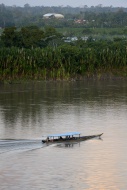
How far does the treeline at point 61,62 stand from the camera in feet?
132

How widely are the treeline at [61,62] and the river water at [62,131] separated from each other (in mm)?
1680

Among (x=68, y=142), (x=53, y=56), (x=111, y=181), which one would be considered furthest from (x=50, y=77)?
(x=111, y=181)

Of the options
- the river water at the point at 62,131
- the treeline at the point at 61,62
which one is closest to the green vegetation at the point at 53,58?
the treeline at the point at 61,62

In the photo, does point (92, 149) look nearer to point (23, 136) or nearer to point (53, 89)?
point (23, 136)

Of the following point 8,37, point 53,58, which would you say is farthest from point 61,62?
point 8,37

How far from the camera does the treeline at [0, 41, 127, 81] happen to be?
132 feet

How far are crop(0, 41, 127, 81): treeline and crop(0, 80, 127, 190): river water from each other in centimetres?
168

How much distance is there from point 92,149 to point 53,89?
14892 mm

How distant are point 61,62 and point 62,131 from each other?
15.8 m

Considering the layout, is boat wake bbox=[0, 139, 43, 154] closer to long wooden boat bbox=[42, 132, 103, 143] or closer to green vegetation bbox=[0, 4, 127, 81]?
long wooden boat bbox=[42, 132, 103, 143]

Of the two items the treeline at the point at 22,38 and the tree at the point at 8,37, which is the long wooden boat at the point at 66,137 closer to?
the treeline at the point at 22,38

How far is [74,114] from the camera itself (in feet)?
97.6

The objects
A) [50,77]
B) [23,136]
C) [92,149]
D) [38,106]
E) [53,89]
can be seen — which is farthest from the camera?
[50,77]

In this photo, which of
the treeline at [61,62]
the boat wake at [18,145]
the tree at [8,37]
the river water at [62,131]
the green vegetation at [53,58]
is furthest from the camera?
the tree at [8,37]
